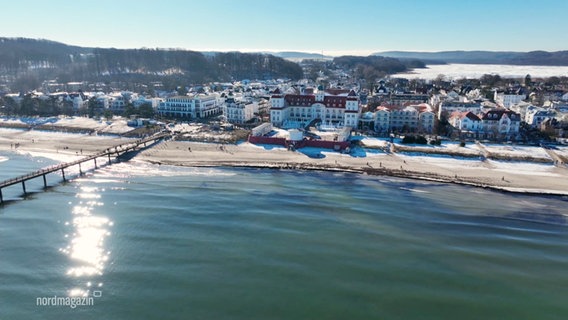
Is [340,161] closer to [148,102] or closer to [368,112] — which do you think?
[368,112]

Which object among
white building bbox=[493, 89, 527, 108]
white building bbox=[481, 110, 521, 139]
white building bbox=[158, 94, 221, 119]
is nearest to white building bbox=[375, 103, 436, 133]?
white building bbox=[481, 110, 521, 139]

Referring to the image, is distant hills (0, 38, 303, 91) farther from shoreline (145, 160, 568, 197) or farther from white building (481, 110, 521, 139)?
white building (481, 110, 521, 139)

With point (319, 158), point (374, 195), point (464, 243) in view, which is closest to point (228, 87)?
point (319, 158)

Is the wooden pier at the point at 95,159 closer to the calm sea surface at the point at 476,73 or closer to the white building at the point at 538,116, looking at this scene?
the white building at the point at 538,116

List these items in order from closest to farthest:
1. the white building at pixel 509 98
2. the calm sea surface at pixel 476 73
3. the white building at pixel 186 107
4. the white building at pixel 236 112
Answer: the white building at pixel 236 112 < the white building at pixel 186 107 < the white building at pixel 509 98 < the calm sea surface at pixel 476 73

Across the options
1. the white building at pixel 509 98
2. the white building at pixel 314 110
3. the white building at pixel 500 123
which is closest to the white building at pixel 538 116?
the white building at pixel 500 123

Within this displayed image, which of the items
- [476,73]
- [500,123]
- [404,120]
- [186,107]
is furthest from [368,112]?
[476,73]

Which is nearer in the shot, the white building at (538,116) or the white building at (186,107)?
the white building at (538,116)

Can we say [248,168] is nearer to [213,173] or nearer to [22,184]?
[213,173]
